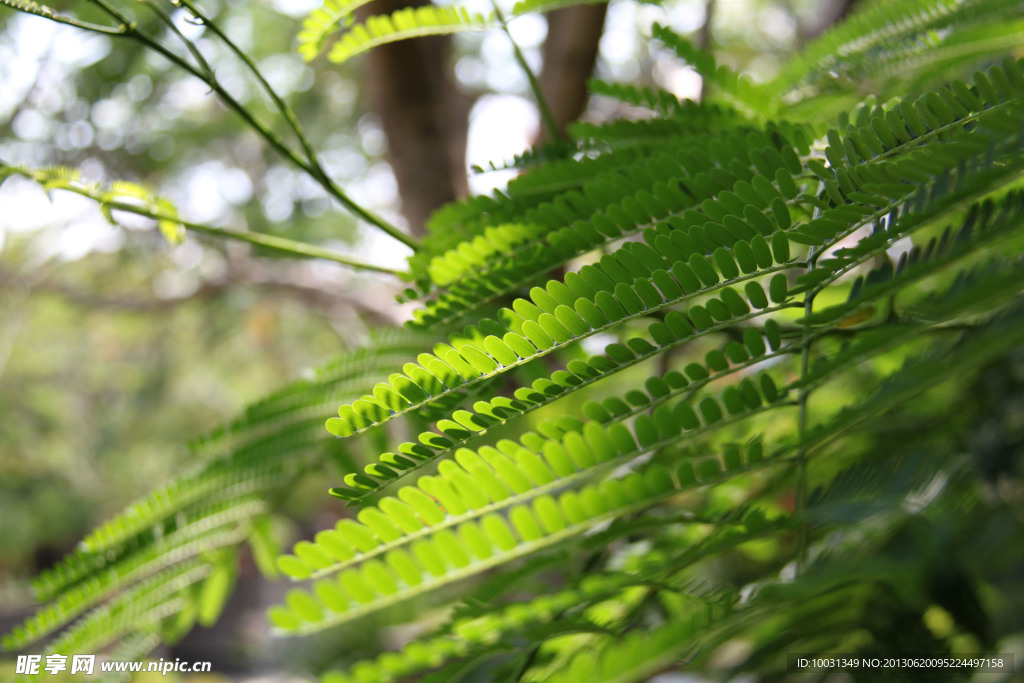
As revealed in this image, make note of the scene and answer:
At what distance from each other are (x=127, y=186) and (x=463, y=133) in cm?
222

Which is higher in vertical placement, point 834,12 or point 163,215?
point 834,12

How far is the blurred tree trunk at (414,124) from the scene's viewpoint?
1170 mm

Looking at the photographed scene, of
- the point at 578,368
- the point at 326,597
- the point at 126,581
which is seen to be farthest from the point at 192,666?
the point at 578,368

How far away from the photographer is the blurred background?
1.37 meters

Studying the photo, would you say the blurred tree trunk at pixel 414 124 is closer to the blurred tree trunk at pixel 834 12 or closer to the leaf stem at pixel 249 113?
the leaf stem at pixel 249 113

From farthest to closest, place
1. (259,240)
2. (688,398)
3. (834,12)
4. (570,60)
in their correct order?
(834,12)
(570,60)
(259,240)
(688,398)

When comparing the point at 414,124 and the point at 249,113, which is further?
the point at 414,124

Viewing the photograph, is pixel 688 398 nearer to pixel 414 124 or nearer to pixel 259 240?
pixel 259 240

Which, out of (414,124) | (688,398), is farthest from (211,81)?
(414,124)

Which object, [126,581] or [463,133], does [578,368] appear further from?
[463,133]

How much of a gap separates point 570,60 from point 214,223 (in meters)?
0.72

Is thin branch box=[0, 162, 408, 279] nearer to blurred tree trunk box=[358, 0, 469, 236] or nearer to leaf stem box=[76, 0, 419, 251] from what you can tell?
leaf stem box=[76, 0, 419, 251]

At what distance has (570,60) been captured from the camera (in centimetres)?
123

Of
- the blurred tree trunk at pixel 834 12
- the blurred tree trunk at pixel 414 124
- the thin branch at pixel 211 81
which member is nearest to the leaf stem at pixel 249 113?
the thin branch at pixel 211 81
